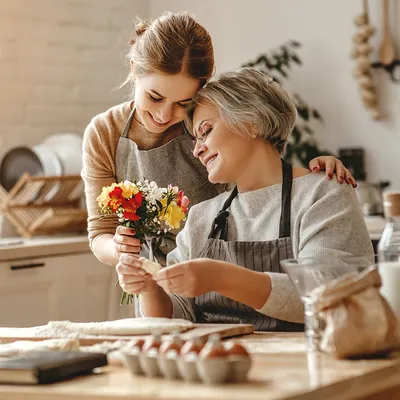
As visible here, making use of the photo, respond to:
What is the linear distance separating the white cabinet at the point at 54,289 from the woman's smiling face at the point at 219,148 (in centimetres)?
190

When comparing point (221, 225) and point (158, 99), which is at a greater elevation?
point (158, 99)

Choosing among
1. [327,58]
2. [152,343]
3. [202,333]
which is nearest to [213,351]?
[152,343]

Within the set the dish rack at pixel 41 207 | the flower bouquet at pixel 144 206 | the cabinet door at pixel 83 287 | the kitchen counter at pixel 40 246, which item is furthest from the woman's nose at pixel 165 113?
the dish rack at pixel 41 207

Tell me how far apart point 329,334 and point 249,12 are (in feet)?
13.1

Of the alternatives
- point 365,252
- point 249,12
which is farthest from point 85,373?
point 249,12

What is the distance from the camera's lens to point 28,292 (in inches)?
168

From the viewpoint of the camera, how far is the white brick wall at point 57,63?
197 inches

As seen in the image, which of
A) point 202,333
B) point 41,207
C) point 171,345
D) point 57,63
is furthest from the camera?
point 57,63

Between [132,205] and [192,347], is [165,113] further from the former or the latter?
[192,347]

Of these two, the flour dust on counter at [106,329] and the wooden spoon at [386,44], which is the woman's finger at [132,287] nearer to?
the flour dust on counter at [106,329]

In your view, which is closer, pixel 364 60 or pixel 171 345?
pixel 171 345

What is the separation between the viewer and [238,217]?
2.55 m

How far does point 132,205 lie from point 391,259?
70cm

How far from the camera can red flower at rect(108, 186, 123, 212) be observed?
2342 millimetres
